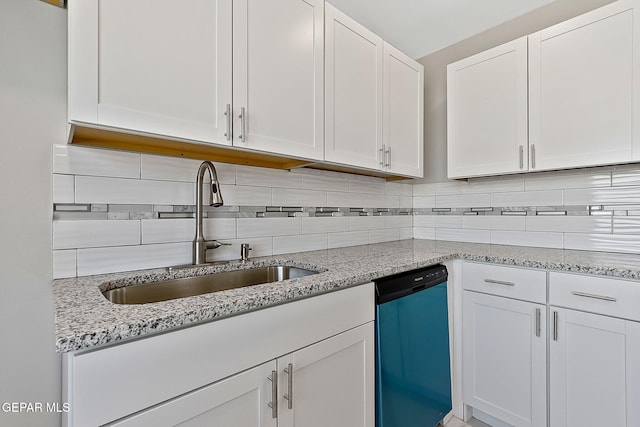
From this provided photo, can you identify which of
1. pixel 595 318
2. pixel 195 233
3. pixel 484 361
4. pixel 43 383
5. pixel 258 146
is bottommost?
pixel 484 361

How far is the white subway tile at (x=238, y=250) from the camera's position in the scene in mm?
1464

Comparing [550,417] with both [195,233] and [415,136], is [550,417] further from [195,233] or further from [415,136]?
[195,233]

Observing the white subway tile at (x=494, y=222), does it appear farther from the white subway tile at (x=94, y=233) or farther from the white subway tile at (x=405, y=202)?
the white subway tile at (x=94, y=233)

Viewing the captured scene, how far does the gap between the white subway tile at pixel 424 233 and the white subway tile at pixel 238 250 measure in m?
1.43

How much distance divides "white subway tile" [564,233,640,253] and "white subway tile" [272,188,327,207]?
151 cm

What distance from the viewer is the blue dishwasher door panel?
1.28 metres

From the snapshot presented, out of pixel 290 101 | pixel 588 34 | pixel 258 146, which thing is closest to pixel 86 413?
pixel 258 146

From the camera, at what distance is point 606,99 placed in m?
1.56

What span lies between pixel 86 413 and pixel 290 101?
1.24 metres

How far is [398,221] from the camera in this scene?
8.18 ft

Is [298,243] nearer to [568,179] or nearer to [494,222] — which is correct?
[494,222]

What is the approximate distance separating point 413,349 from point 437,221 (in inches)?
51.9

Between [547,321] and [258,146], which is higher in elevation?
[258,146]

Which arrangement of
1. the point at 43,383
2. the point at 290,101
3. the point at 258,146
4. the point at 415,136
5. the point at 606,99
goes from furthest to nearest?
the point at 415,136
the point at 606,99
the point at 290,101
the point at 258,146
the point at 43,383
